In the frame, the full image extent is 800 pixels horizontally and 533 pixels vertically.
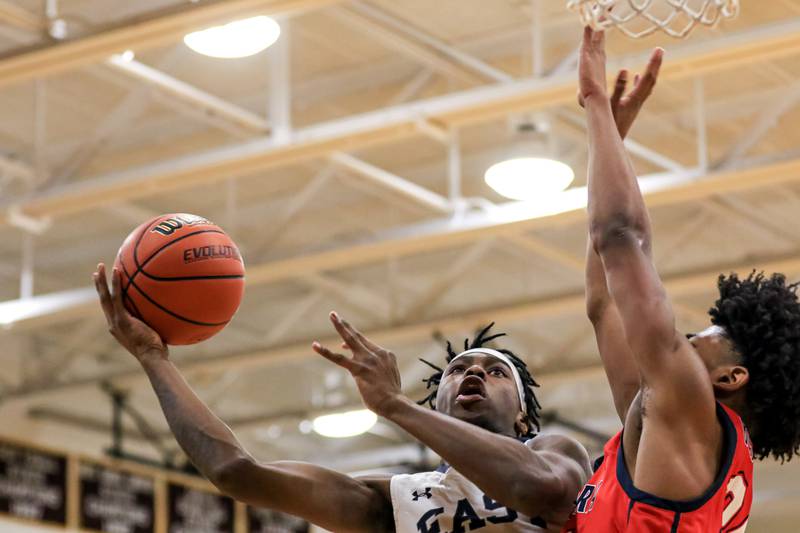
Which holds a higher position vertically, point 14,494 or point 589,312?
point 14,494

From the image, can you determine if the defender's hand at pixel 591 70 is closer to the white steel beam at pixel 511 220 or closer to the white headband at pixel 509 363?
the white headband at pixel 509 363

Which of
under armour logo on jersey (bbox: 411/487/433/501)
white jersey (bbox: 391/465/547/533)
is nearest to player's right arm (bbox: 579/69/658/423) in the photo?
white jersey (bbox: 391/465/547/533)

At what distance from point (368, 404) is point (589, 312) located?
2.40 ft

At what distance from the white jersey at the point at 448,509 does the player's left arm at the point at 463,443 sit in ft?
0.99

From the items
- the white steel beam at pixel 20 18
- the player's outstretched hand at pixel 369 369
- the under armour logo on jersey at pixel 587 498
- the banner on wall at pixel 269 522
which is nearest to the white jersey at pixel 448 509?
the under armour logo on jersey at pixel 587 498

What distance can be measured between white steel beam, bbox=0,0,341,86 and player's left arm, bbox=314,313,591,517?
4.74 meters

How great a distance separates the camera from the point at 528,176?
1009cm

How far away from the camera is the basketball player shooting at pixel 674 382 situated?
3.21 meters

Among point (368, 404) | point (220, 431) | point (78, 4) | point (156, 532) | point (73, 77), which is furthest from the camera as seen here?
point (156, 532)

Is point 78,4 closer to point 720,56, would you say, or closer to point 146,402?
point 720,56

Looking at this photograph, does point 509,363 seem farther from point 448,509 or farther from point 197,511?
point 197,511

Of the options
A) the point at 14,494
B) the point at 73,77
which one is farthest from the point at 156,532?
the point at 73,77

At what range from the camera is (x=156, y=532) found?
52.3 ft

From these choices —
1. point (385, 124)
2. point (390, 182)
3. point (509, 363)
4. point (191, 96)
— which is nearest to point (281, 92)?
point (191, 96)
